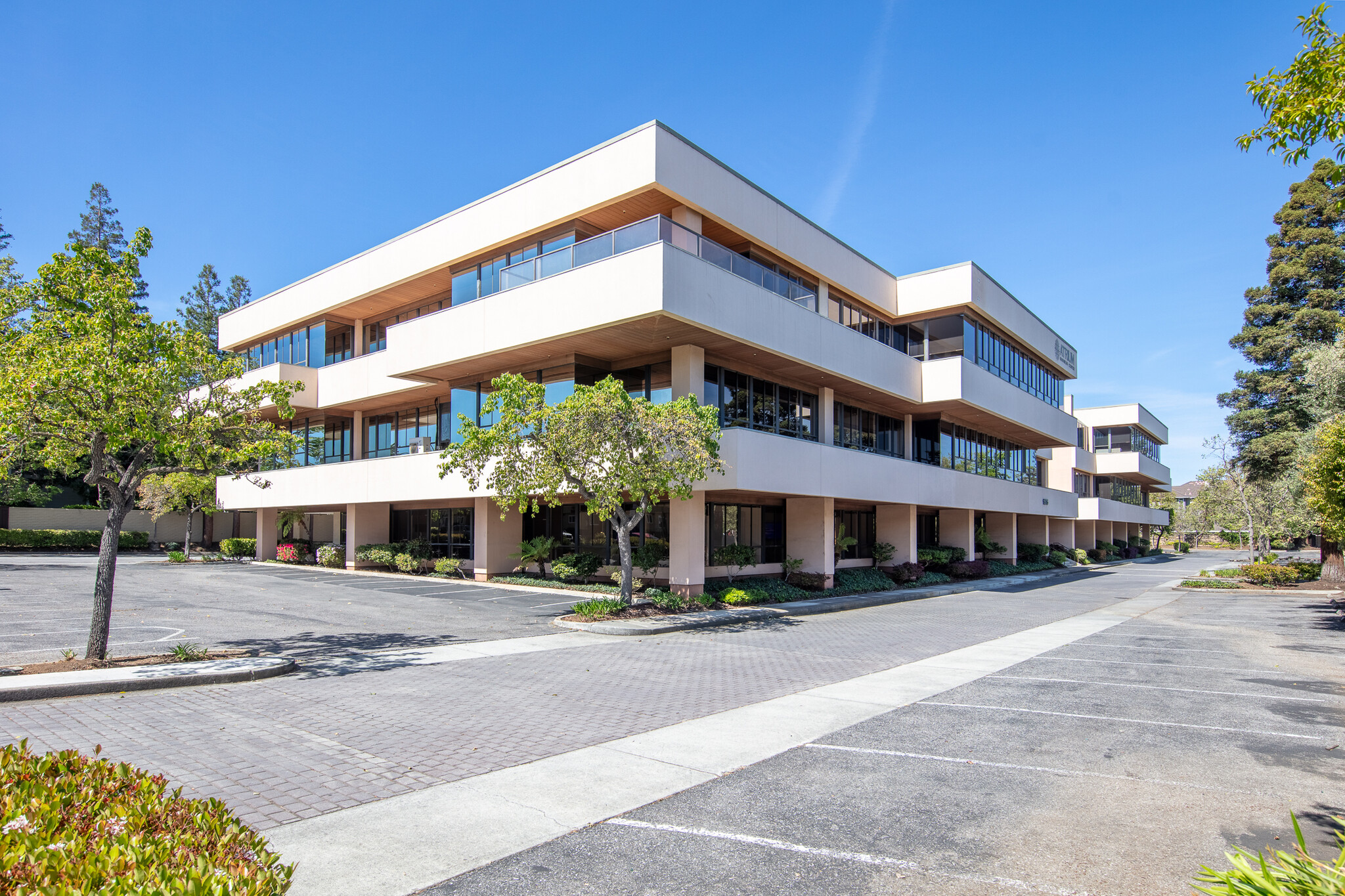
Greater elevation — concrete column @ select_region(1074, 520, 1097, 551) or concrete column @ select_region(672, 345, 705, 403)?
concrete column @ select_region(672, 345, 705, 403)

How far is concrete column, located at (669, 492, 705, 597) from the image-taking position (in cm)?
2088

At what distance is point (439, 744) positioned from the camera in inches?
302

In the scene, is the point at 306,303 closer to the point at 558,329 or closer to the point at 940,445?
the point at 558,329

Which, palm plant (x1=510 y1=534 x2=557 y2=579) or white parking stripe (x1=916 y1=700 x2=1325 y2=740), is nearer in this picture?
white parking stripe (x1=916 y1=700 x2=1325 y2=740)

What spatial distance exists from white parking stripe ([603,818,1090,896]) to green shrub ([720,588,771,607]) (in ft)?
50.1

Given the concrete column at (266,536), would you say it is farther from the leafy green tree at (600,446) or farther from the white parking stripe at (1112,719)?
the white parking stripe at (1112,719)

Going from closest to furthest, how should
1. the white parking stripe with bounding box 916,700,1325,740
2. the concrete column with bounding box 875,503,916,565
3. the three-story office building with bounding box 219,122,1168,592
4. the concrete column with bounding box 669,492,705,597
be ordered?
the white parking stripe with bounding box 916,700,1325,740, the three-story office building with bounding box 219,122,1168,592, the concrete column with bounding box 669,492,705,597, the concrete column with bounding box 875,503,916,565

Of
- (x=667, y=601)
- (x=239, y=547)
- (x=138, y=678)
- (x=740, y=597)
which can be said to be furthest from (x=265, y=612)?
(x=239, y=547)

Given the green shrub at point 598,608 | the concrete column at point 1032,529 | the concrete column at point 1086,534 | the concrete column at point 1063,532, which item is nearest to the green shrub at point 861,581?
the green shrub at point 598,608

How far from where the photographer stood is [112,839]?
334 centimetres

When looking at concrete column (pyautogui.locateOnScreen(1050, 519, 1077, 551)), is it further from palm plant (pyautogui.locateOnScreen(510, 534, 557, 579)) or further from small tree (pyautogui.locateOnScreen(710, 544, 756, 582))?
palm plant (pyautogui.locateOnScreen(510, 534, 557, 579))

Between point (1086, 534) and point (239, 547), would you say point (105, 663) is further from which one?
point (1086, 534)

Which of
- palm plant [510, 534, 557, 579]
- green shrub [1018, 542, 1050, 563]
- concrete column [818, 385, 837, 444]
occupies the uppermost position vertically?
concrete column [818, 385, 837, 444]

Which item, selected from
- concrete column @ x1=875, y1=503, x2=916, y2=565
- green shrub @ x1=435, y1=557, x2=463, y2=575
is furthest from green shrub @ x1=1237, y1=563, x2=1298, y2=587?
green shrub @ x1=435, y1=557, x2=463, y2=575
